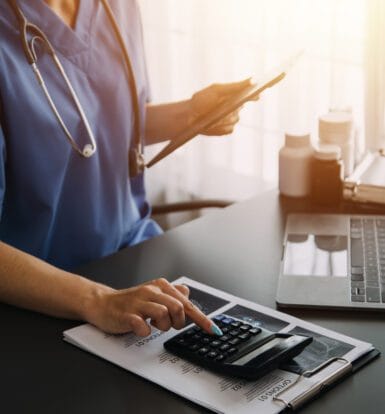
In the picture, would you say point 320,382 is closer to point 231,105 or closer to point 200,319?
point 200,319

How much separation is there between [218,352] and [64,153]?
532mm

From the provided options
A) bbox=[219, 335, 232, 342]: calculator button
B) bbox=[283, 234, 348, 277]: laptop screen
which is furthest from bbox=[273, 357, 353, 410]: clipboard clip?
bbox=[283, 234, 348, 277]: laptop screen

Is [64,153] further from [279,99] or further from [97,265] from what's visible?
[279,99]

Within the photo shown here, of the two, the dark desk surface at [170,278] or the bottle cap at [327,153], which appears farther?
the bottle cap at [327,153]

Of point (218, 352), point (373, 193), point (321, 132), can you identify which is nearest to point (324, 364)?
point (218, 352)

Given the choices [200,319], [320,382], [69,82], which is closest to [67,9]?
[69,82]

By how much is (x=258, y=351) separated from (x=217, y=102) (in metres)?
0.68

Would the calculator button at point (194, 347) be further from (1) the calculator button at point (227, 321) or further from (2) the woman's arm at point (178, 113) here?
(2) the woman's arm at point (178, 113)

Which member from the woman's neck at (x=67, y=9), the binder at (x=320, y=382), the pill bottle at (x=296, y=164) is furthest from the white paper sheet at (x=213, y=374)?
the woman's neck at (x=67, y=9)

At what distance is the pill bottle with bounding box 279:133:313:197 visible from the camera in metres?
1.50

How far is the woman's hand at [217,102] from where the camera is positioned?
1516mm

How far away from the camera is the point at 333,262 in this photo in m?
1.25

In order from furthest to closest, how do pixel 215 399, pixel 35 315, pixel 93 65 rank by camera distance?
pixel 93 65 → pixel 35 315 → pixel 215 399

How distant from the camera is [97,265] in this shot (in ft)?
4.22
